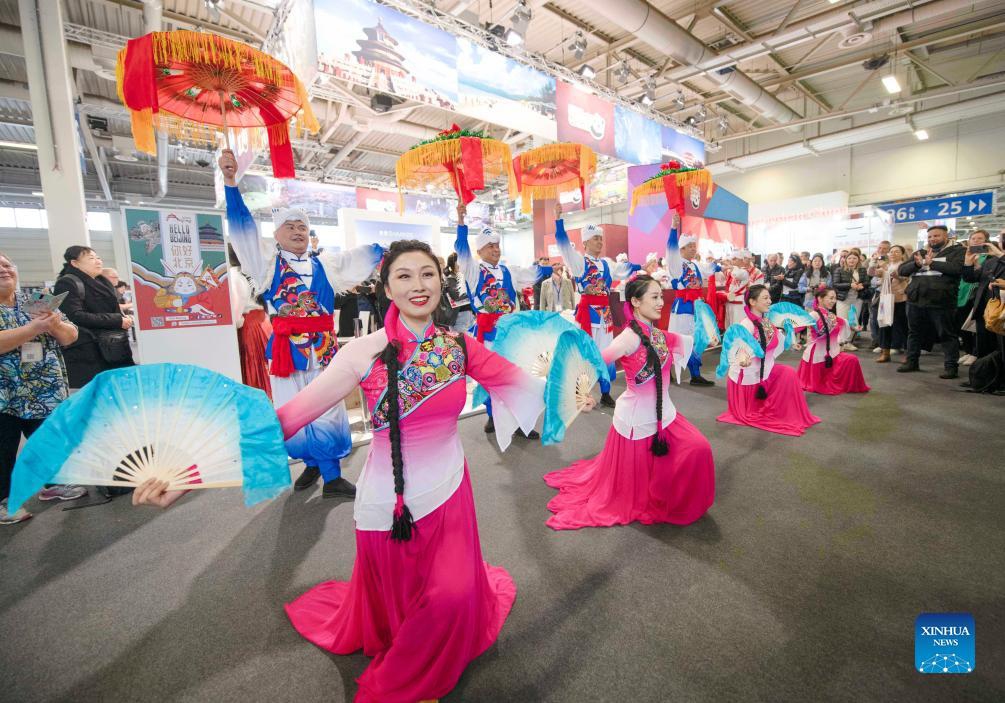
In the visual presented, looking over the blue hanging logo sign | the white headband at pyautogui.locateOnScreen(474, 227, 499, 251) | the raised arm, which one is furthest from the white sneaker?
the blue hanging logo sign

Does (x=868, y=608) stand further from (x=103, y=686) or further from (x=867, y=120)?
(x=867, y=120)

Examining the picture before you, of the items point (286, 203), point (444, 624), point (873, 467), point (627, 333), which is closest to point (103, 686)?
point (444, 624)

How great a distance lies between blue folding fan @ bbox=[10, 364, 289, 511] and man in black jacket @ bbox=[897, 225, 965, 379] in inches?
290

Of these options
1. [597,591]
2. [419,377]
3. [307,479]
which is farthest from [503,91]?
[597,591]

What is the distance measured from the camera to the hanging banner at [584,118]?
6699 millimetres

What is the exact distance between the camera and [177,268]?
417 cm

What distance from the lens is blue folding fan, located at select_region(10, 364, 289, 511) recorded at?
3.63ft

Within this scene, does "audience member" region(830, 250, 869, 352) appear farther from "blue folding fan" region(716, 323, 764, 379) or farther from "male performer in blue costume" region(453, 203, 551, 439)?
"male performer in blue costume" region(453, 203, 551, 439)

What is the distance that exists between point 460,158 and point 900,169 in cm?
1354

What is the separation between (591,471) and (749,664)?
1.41 metres

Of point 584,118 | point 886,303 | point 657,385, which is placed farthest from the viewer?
point 584,118

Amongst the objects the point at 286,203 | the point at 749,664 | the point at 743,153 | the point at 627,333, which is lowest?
the point at 749,664

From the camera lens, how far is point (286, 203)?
10.9m

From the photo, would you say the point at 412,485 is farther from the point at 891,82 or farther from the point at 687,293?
the point at 891,82
